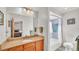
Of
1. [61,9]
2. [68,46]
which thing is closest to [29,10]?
[61,9]

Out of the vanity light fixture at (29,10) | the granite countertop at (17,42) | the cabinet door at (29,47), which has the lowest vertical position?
the cabinet door at (29,47)

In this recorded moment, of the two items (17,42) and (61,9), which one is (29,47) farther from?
(61,9)

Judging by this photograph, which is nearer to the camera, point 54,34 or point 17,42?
point 17,42

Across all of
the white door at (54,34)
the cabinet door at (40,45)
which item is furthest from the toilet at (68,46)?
the cabinet door at (40,45)

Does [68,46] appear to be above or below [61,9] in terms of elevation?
Result: below

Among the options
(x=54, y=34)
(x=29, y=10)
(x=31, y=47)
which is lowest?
(x=31, y=47)

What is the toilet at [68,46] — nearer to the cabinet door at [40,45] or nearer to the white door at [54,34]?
the white door at [54,34]

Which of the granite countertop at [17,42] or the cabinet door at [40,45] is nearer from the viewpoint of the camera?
the granite countertop at [17,42]

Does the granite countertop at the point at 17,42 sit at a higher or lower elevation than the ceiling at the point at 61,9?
lower

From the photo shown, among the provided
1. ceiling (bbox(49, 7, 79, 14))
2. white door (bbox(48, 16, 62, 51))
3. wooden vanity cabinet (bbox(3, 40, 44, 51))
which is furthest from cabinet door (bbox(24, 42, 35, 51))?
ceiling (bbox(49, 7, 79, 14))
